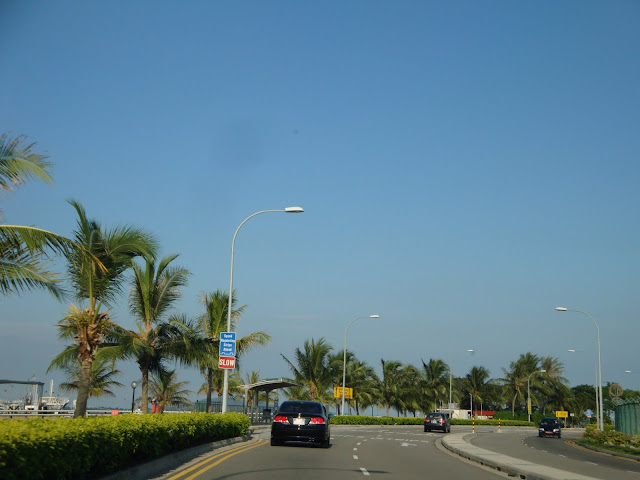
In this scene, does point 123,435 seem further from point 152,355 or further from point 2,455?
point 152,355

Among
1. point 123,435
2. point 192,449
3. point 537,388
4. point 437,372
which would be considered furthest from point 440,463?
point 537,388

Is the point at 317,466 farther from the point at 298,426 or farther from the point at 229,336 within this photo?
the point at 229,336

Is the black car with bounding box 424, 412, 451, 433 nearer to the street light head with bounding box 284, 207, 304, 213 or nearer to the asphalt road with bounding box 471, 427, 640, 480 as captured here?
the asphalt road with bounding box 471, 427, 640, 480

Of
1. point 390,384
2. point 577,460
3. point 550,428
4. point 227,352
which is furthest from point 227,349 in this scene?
point 390,384

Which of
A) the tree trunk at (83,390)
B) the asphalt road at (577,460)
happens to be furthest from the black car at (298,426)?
the asphalt road at (577,460)

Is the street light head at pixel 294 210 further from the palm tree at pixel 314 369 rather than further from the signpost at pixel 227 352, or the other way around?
the palm tree at pixel 314 369

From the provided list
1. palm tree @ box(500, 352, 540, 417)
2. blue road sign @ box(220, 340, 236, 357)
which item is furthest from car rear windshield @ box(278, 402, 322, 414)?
palm tree @ box(500, 352, 540, 417)

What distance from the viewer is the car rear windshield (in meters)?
25.0

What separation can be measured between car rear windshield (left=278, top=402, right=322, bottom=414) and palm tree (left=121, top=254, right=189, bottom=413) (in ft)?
28.6

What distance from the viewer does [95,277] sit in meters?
20.7

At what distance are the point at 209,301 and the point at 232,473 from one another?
31.6 m

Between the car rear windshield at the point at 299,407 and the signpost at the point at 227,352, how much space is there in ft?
9.82

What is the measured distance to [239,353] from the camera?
45.4 m

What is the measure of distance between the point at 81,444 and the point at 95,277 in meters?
10.8
